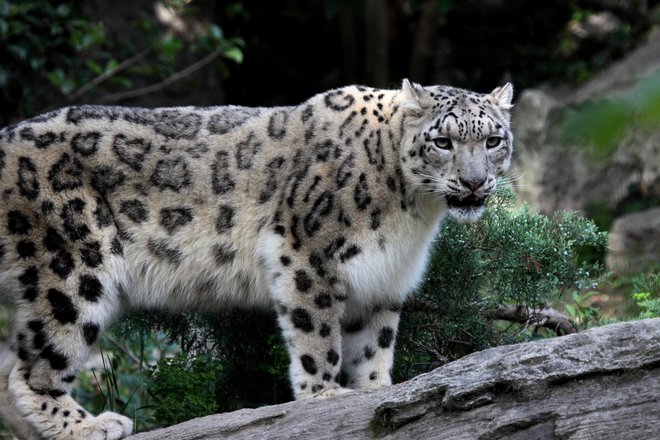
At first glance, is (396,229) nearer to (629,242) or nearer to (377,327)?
(377,327)

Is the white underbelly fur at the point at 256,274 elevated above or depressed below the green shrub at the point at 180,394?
above

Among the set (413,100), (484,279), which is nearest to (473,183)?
(413,100)

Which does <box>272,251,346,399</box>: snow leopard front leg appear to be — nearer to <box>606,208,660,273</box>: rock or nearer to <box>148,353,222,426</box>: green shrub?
<box>148,353,222,426</box>: green shrub

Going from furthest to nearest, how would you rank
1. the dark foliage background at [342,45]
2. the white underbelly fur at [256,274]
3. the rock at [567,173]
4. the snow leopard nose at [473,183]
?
the dark foliage background at [342,45]
the rock at [567,173]
the white underbelly fur at [256,274]
the snow leopard nose at [473,183]

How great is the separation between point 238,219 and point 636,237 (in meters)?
5.40

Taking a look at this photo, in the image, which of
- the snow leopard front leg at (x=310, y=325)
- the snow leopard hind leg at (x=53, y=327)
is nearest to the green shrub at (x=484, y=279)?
the snow leopard front leg at (x=310, y=325)

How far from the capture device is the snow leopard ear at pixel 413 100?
5.29 metres

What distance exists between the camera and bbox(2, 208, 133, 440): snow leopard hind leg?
5.08 metres

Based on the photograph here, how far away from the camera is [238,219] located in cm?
552

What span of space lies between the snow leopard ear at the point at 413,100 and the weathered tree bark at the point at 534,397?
1.74 m

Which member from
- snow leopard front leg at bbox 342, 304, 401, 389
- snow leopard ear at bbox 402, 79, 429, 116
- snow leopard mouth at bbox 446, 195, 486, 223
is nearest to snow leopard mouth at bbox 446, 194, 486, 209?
snow leopard mouth at bbox 446, 195, 486, 223

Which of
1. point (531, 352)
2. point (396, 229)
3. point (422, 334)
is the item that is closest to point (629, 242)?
point (422, 334)

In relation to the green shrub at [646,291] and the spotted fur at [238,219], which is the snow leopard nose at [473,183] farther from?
the green shrub at [646,291]

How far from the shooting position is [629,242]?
944cm
